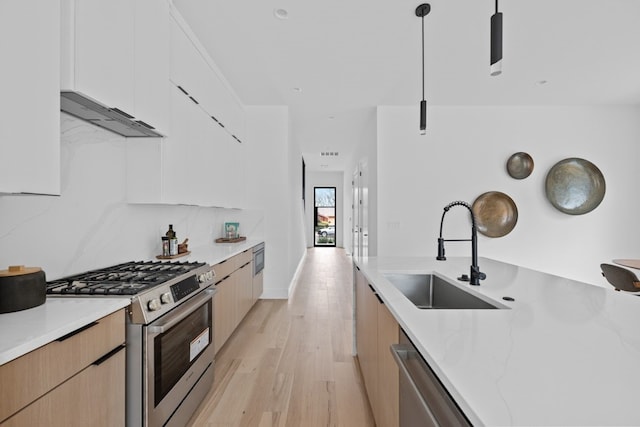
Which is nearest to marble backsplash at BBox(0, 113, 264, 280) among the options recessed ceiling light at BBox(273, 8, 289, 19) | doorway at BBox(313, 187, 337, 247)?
recessed ceiling light at BBox(273, 8, 289, 19)

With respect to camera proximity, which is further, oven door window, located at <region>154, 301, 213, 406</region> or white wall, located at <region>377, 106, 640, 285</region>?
white wall, located at <region>377, 106, 640, 285</region>

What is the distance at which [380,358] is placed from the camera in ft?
4.92

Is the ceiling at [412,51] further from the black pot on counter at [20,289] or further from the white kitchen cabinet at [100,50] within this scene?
the black pot on counter at [20,289]

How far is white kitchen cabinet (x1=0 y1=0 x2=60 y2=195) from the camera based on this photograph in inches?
40.4

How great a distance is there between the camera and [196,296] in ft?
6.10

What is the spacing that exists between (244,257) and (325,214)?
26.5 feet

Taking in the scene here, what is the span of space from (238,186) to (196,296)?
7.75 feet

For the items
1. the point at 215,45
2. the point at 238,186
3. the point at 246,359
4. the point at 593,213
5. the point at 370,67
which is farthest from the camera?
the point at 593,213

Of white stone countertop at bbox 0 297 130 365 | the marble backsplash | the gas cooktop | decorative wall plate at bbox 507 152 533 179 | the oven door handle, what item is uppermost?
decorative wall plate at bbox 507 152 533 179

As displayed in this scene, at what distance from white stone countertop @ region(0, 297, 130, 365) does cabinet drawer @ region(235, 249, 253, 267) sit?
179cm

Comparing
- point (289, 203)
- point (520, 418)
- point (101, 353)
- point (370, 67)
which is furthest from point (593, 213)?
point (101, 353)

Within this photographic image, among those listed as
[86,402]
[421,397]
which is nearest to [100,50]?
[86,402]

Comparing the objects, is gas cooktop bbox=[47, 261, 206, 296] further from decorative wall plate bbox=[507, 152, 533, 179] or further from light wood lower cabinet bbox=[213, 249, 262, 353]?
decorative wall plate bbox=[507, 152, 533, 179]

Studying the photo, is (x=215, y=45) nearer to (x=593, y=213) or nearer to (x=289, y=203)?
(x=289, y=203)
